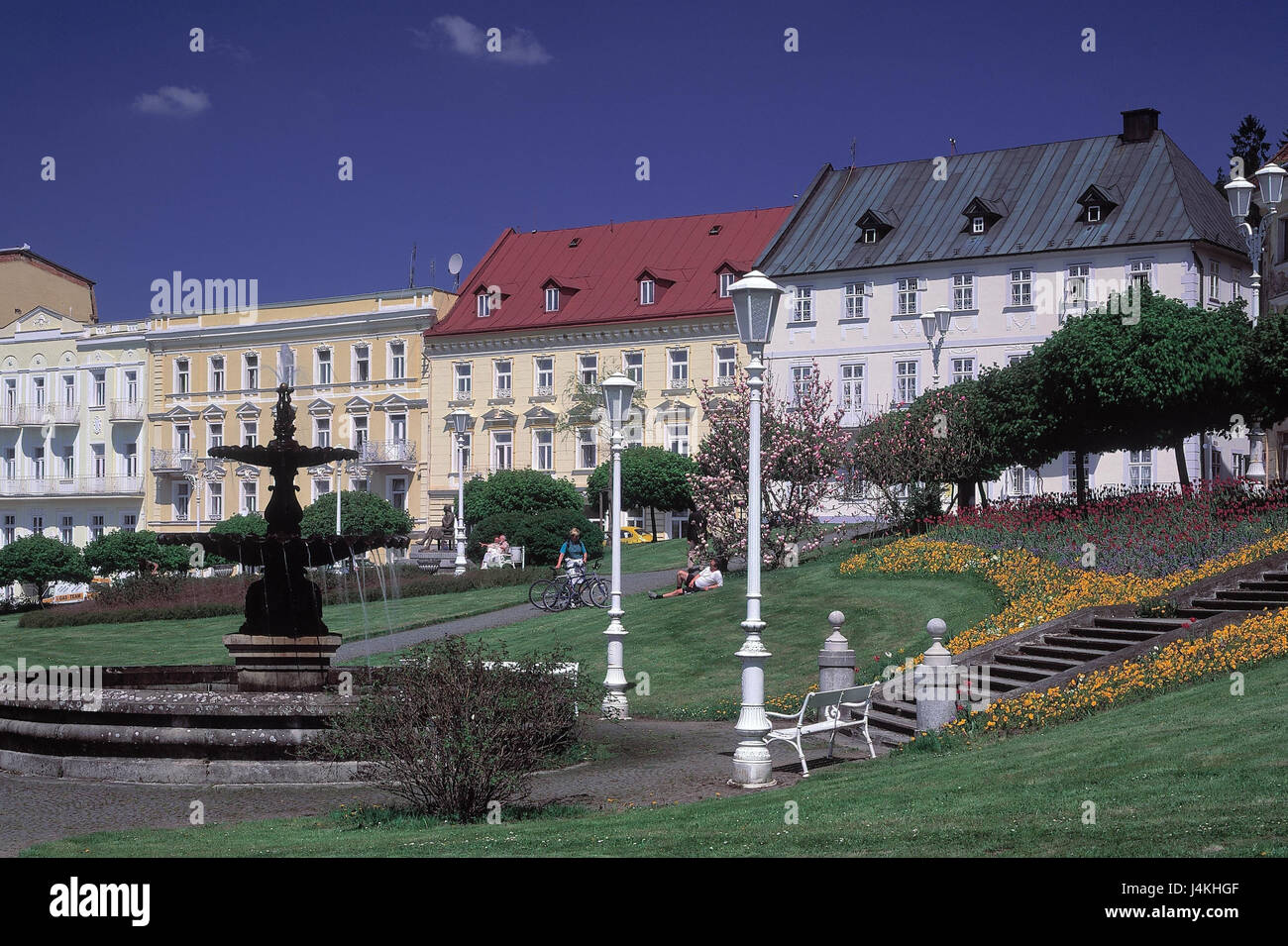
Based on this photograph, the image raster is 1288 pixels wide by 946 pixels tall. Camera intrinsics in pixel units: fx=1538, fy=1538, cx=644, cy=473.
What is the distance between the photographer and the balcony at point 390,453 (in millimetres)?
69375

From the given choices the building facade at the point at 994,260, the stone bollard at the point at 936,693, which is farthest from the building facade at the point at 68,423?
the stone bollard at the point at 936,693

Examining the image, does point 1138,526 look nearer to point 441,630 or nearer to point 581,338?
point 441,630

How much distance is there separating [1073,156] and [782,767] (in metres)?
44.9

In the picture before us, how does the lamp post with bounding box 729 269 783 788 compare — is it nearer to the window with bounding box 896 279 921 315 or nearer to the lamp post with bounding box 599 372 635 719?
the lamp post with bounding box 599 372 635 719

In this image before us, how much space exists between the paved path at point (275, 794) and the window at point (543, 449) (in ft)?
165

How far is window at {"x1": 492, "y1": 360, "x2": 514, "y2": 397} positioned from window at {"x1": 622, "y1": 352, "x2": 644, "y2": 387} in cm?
593

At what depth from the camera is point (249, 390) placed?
75438 millimetres

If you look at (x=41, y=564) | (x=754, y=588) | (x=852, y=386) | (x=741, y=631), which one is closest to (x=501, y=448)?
(x=852, y=386)

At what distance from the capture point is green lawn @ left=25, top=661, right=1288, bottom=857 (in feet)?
29.1

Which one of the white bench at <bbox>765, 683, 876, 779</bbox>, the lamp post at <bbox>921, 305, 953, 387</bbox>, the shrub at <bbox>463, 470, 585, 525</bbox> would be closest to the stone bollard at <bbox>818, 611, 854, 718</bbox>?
the white bench at <bbox>765, 683, 876, 779</bbox>

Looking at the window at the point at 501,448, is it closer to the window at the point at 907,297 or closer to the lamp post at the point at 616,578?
the window at the point at 907,297

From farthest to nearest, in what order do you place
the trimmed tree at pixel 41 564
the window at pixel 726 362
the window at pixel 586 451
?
1. the window at pixel 586 451
2. the window at pixel 726 362
3. the trimmed tree at pixel 41 564
